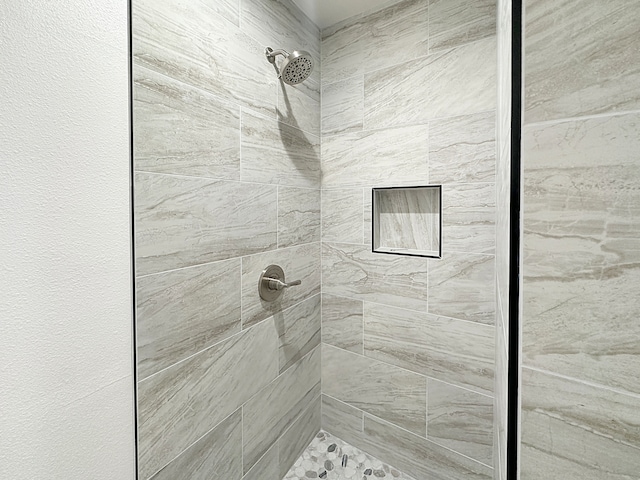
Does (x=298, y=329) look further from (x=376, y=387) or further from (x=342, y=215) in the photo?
(x=342, y=215)

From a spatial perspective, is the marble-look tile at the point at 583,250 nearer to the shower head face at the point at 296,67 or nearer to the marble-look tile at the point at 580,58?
the marble-look tile at the point at 580,58

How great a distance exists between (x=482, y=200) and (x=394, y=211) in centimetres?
39

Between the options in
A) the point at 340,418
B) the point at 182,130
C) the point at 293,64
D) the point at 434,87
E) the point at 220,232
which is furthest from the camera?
the point at 340,418

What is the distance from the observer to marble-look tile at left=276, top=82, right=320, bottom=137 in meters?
1.29

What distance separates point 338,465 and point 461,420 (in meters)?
0.61

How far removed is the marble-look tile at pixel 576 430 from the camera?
0.31 m

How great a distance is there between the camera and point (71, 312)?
69 centimetres

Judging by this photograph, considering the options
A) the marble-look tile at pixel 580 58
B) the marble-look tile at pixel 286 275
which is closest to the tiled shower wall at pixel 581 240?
the marble-look tile at pixel 580 58

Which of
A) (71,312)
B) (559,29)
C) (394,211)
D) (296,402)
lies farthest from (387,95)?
(296,402)

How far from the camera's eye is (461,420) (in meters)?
1.26

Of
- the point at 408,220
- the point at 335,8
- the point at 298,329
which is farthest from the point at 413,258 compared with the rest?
the point at 335,8

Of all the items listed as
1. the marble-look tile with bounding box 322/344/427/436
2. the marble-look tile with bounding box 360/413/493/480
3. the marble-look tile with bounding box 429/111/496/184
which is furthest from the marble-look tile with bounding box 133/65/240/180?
the marble-look tile with bounding box 360/413/493/480

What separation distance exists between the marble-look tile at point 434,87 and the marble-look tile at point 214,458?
4.41 feet

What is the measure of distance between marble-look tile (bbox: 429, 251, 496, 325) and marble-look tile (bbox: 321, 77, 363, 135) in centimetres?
72
